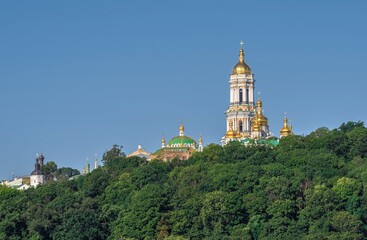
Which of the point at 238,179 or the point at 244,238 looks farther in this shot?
the point at 238,179

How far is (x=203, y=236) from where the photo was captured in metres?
81.9

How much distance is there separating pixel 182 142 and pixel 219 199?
1591 inches

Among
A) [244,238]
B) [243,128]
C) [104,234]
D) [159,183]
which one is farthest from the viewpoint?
[243,128]

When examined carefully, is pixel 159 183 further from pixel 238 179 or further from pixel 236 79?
pixel 236 79

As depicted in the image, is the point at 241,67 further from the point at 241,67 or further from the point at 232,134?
the point at 232,134

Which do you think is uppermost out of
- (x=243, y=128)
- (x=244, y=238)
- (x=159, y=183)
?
(x=243, y=128)

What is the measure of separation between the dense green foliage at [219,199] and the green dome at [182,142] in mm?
23769

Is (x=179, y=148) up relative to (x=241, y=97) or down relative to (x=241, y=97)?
down

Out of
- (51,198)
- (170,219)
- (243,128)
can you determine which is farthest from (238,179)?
(243,128)

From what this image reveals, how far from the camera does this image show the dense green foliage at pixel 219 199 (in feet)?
266

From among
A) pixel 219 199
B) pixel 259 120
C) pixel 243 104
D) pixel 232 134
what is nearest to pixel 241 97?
pixel 243 104

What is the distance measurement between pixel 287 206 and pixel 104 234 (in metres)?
11.7

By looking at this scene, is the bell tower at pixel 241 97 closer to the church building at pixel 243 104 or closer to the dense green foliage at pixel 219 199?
the church building at pixel 243 104

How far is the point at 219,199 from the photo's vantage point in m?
83.0
